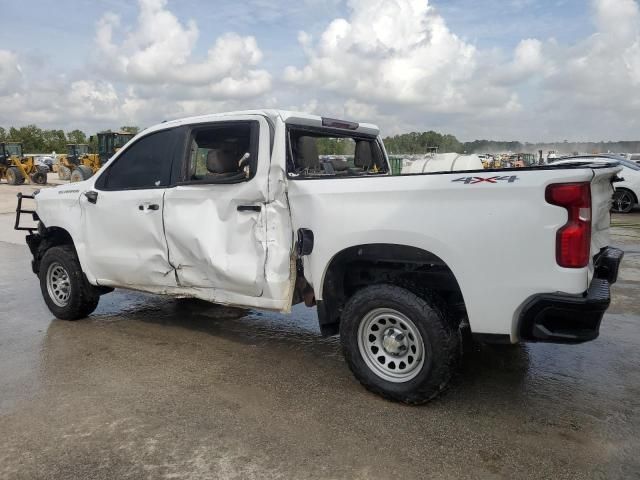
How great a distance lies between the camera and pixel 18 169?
28328 millimetres

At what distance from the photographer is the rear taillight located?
2953mm

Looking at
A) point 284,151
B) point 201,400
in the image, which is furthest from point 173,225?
point 201,400

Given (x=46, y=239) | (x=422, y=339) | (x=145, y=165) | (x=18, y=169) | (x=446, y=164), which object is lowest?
(x=422, y=339)

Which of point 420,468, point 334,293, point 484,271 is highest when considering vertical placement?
point 484,271

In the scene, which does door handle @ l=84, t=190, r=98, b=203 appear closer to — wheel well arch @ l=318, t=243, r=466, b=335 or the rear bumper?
wheel well arch @ l=318, t=243, r=466, b=335

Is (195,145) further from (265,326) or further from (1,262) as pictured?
(1,262)

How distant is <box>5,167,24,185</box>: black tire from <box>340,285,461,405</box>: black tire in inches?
1148

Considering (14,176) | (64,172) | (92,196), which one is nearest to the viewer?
(92,196)

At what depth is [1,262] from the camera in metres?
9.18

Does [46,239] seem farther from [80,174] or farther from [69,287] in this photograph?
[80,174]

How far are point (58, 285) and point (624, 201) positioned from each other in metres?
14.2

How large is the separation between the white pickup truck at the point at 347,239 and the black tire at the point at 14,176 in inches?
1017

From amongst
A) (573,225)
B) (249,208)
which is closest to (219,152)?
(249,208)

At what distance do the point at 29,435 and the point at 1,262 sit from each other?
689 cm
